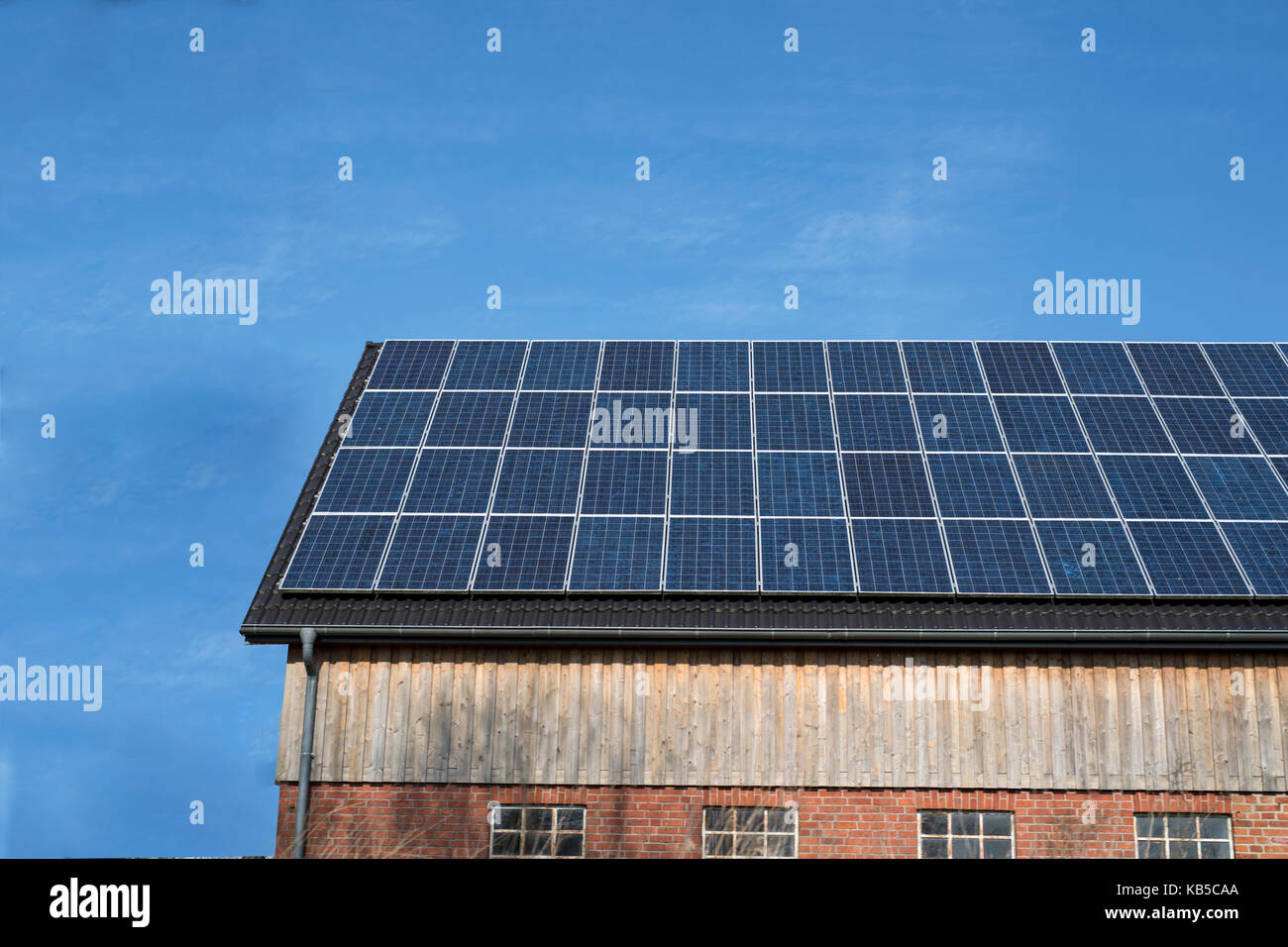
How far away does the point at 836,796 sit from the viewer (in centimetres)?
1728

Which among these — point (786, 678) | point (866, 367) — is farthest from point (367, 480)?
point (866, 367)

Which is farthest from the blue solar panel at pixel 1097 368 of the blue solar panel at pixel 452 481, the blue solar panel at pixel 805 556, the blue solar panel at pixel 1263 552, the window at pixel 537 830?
the window at pixel 537 830

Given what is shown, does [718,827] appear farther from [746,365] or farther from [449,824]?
[746,365]

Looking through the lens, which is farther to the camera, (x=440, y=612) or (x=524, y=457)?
(x=524, y=457)

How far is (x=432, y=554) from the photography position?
18531mm

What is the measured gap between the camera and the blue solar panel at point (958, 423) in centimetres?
2083

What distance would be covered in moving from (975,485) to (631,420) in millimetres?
5955

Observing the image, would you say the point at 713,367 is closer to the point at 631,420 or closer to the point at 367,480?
the point at 631,420

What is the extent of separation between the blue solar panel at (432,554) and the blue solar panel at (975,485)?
7.38 meters

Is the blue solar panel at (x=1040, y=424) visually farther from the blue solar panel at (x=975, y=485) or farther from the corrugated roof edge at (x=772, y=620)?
the corrugated roof edge at (x=772, y=620)

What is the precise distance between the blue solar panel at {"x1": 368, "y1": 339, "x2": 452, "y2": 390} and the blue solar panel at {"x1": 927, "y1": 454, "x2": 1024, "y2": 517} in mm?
9288

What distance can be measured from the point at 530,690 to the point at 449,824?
216 cm
